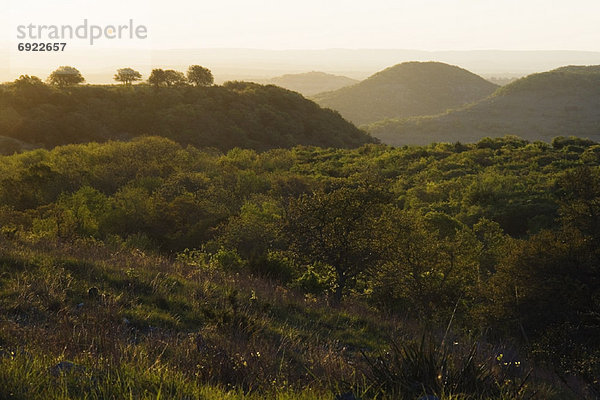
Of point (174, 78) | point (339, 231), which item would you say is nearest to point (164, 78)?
point (174, 78)

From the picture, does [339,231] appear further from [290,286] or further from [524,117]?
[524,117]

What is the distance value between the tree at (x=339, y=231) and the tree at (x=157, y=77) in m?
80.1

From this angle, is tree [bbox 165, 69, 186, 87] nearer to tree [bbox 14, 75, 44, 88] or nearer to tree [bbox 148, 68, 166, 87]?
tree [bbox 148, 68, 166, 87]

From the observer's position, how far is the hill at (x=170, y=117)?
6619 centimetres

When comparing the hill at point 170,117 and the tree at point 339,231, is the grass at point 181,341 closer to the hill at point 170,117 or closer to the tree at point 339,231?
the tree at point 339,231

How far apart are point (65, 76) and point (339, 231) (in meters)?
82.2

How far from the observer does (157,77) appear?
297ft

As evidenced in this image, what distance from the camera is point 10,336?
21.9ft

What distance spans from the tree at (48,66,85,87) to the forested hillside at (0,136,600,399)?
46018 mm

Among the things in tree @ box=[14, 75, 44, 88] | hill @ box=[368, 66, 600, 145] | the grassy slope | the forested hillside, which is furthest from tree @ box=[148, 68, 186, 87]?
the grassy slope

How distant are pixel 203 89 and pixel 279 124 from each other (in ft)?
56.8

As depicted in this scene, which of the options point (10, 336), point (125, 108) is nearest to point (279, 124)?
point (125, 108)

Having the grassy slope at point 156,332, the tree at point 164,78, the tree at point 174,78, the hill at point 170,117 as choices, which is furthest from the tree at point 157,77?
the grassy slope at point 156,332

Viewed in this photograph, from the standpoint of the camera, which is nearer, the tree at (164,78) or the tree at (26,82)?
the tree at (26,82)
